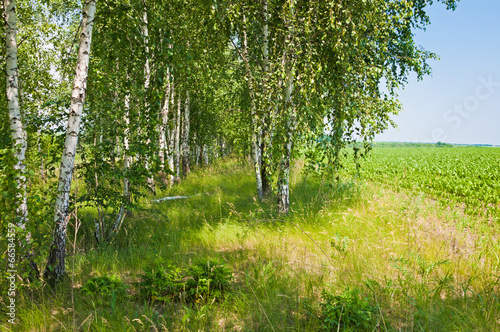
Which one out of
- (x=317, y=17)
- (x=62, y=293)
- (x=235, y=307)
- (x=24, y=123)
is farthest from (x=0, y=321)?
(x=317, y=17)

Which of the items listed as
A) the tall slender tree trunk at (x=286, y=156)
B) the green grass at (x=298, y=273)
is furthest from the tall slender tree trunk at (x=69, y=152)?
the tall slender tree trunk at (x=286, y=156)

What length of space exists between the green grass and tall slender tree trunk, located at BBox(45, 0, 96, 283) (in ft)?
1.18

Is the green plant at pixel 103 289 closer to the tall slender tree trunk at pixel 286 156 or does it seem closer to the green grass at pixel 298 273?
the green grass at pixel 298 273

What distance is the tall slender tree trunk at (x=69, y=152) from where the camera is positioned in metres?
3.53

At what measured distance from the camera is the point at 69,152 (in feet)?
11.6

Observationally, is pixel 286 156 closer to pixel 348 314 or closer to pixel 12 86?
pixel 348 314

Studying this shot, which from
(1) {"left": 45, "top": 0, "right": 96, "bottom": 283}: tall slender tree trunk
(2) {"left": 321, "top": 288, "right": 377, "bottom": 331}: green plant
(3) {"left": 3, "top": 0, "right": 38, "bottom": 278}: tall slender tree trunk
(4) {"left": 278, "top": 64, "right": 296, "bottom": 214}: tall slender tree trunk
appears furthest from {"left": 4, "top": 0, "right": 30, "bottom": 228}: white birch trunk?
(4) {"left": 278, "top": 64, "right": 296, "bottom": 214}: tall slender tree trunk

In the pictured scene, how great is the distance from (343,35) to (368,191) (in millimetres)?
4376

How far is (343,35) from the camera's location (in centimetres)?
438

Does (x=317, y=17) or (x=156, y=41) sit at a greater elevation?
(x=317, y=17)

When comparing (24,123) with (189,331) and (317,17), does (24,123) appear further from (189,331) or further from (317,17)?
(317,17)

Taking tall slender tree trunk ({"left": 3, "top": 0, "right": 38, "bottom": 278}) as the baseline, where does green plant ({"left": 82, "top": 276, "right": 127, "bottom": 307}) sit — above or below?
below

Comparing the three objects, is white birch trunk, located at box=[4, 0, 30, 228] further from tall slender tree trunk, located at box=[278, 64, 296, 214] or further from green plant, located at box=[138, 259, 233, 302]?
tall slender tree trunk, located at box=[278, 64, 296, 214]

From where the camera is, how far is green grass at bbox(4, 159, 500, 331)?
2.69 metres
